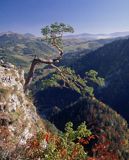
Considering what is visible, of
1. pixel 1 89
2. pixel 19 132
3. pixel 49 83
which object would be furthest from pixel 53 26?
pixel 19 132

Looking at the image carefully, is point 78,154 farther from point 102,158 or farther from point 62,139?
point 102,158

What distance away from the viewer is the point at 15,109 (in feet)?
106

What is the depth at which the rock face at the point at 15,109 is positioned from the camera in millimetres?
28781

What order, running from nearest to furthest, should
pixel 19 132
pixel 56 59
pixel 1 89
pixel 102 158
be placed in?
pixel 102 158
pixel 19 132
pixel 1 89
pixel 56 59

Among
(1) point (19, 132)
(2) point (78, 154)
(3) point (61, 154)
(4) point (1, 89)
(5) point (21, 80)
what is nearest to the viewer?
(3) point (61, 154)

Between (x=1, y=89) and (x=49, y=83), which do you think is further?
(x=49, y=83)

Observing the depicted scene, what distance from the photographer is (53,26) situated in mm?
35688

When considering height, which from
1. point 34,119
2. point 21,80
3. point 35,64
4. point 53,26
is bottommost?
point 34,119

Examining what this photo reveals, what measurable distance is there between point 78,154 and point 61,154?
5.12ft

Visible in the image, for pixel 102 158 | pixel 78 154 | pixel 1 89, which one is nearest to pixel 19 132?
pixel 1 89

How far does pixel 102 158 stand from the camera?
23906mm

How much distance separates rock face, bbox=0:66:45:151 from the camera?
28.8m

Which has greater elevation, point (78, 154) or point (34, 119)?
point (78, 154)

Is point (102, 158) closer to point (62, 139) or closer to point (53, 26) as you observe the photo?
point (62, 139)
